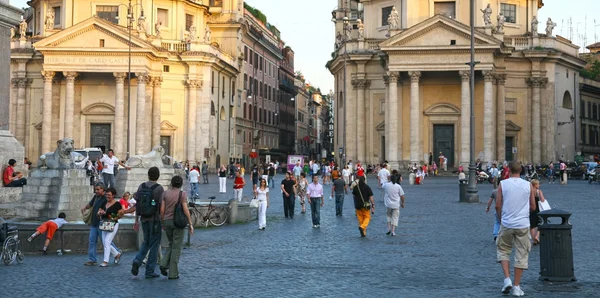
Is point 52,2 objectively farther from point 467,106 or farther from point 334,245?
point 334,245

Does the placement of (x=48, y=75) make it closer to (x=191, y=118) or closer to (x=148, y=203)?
(x=191, y=118)

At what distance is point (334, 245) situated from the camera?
1969cm

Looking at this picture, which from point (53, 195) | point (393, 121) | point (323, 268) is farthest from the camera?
Result: point (393, 121)

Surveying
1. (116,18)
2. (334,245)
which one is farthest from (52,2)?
(334,245)

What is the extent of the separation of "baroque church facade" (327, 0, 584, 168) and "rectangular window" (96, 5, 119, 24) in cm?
1843

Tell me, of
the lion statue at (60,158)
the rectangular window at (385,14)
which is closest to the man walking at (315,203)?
the lion statue at (60,158)

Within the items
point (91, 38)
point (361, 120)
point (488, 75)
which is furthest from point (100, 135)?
point (488, 75)

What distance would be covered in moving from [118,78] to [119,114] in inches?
105

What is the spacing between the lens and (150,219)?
13938 millimetres

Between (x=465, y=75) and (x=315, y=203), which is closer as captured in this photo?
(x=315, y=203)

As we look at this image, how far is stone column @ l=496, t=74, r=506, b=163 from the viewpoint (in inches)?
2542

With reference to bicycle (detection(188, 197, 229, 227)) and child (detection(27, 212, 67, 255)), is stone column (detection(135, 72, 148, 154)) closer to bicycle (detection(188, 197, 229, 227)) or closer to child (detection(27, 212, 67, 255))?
bicycle (detection(188, 197, 229, 227))

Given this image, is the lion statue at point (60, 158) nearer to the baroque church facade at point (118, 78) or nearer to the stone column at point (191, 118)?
the baroque church facade at point (118, 78)

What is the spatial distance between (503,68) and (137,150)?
92.5 feet
